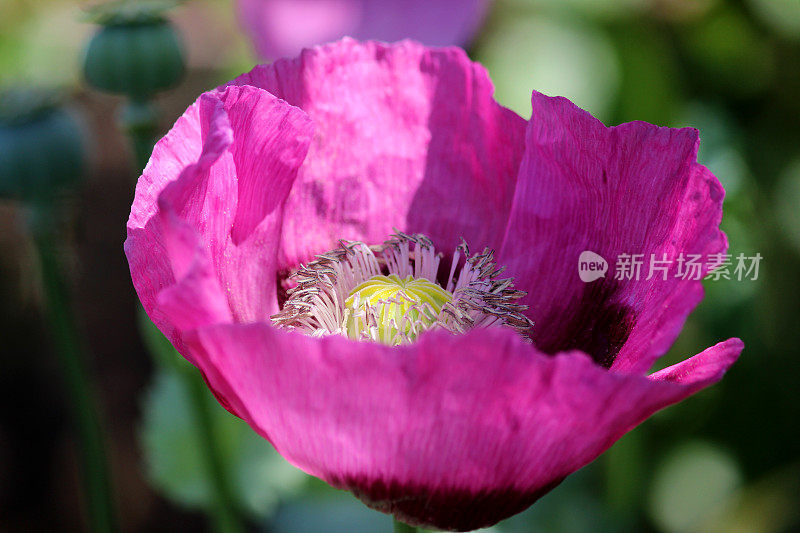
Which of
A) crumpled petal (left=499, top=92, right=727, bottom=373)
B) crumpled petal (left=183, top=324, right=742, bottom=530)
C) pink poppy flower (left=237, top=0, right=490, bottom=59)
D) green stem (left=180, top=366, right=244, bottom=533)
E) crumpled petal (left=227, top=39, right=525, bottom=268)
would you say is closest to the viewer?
crumpled petal (left=183, top=324, right=742, bottom=530)

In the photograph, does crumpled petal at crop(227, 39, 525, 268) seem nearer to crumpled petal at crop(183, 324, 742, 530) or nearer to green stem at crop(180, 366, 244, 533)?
green stem at crop(180, 366, 244, 533)

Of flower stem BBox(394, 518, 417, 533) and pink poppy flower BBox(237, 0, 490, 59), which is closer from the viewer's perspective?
flower stem BBox(394, 518, 417, 533)

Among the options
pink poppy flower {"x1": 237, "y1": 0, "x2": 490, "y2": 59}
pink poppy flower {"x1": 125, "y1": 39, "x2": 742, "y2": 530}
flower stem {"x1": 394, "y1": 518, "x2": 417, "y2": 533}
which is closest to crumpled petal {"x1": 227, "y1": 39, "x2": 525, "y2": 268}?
pink poppy flower {"x1": 125, "y1": 39, "x2": 742, "y2": 530}

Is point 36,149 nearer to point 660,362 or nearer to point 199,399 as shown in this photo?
point 199,399

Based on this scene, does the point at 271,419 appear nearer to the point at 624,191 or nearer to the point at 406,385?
the point at 406,385

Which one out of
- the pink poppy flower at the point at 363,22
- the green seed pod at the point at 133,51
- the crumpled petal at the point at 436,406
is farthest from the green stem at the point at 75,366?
the pink poppy flower at the point at 363,22
